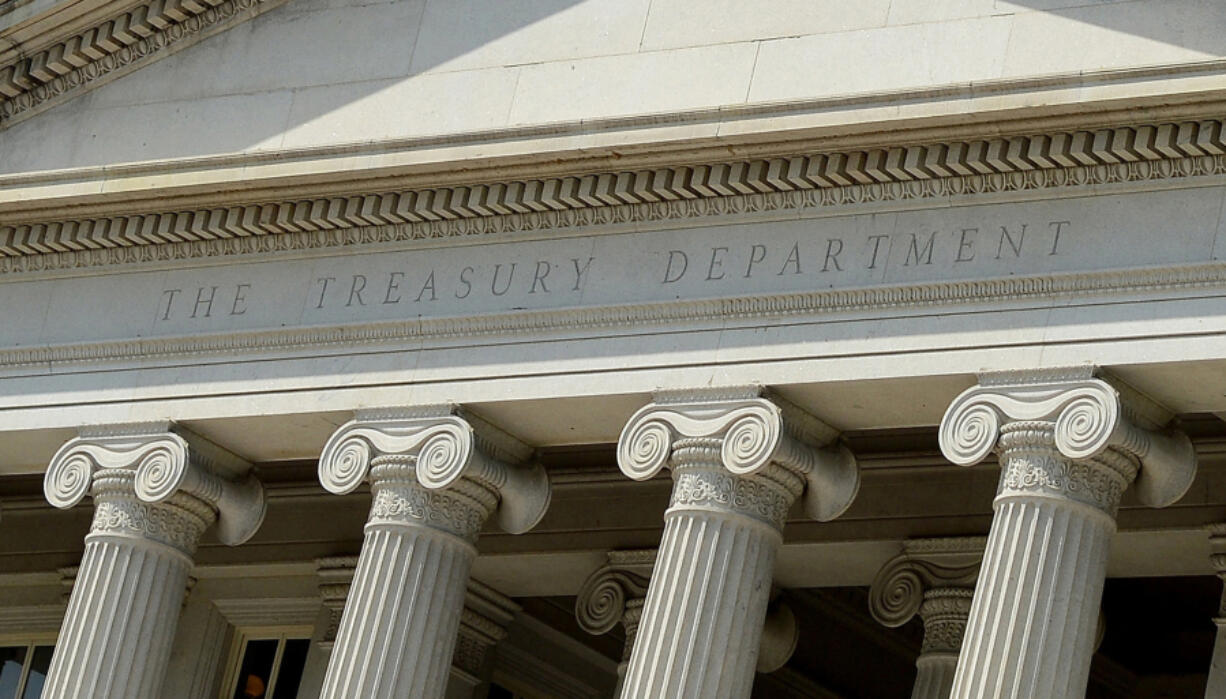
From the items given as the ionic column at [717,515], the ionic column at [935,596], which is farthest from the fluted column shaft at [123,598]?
the ionic column at [935,596]

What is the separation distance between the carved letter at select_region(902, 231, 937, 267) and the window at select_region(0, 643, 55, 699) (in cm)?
1837

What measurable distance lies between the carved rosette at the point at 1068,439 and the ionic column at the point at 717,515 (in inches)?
91.4

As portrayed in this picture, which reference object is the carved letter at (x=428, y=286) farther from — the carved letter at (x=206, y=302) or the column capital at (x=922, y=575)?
the column capital at (x=922, y=575)

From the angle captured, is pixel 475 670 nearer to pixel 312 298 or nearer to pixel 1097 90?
pixel 312 298

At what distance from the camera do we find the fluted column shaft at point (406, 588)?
108 ft

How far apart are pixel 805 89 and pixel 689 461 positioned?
471 centimetres

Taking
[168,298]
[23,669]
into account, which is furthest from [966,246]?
[23,669]

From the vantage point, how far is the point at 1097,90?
2958 cm

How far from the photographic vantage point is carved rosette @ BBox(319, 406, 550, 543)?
110ft

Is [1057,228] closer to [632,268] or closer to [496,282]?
[632,268]

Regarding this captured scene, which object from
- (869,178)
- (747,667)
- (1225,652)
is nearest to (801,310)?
(869,178)

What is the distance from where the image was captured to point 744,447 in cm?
A: 3122

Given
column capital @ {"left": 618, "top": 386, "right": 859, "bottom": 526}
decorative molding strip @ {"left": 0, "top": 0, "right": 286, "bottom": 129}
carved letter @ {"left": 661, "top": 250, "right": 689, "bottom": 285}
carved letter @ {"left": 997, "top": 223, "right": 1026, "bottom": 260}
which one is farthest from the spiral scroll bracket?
decorative molding strip @ {"left": 0, "top": 0, "right": 286, "bottom": 129}

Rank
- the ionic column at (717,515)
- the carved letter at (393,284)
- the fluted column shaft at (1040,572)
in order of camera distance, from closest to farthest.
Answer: the fluted column shaft at (1040,572)
the ionic column at (717,515)
the carved letter at (393,284)
